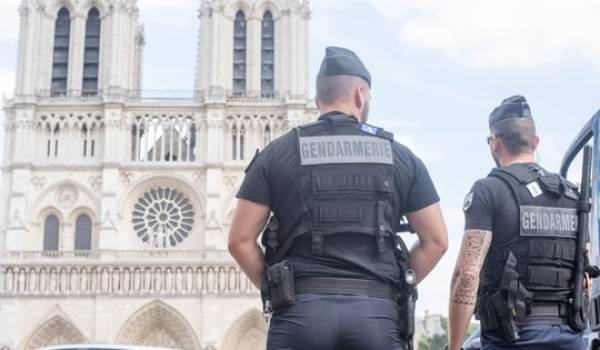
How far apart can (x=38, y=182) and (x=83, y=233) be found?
8.68 feet

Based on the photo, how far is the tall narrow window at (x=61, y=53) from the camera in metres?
40.6

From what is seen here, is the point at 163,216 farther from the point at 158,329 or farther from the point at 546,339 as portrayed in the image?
the point at 546,339

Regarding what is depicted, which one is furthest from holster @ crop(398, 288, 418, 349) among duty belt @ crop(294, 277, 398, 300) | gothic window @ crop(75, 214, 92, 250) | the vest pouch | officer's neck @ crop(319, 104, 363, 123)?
gothic window @ crop(75, 214, 92, 250)

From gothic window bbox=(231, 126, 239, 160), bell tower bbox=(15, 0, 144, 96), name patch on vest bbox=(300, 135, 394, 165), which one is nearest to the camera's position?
name patch on vest bbox=(300, 135, 394, 165)

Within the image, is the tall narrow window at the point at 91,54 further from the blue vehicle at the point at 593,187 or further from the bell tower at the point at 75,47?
the blue vehicle at the point at 593,187

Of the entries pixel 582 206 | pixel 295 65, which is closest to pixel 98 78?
pixel 295 65

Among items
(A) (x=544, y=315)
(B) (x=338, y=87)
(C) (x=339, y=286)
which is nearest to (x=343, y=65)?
(B) (x=338, y=87)

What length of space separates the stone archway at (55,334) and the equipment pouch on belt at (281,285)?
114 feet

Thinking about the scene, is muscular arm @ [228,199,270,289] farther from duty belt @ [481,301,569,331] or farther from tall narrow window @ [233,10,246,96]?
tall narrow window @ [233,10,246,96]

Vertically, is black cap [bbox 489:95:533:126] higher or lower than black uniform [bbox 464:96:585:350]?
higher

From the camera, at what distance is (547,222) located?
4629mm

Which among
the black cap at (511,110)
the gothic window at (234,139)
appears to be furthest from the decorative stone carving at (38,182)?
the black cap at (511,110)

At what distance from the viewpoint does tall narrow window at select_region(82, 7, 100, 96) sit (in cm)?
4075

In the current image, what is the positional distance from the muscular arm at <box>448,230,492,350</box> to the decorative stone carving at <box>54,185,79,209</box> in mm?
35863
